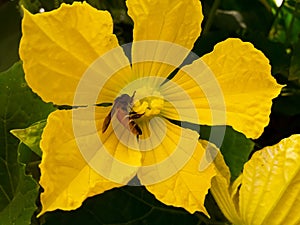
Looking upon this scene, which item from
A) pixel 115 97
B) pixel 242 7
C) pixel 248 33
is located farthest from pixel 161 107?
pixel 242 7

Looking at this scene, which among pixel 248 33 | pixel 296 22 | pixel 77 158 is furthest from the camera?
pixel 296 22

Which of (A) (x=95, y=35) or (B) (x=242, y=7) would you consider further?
(B) (x=242, y=7)

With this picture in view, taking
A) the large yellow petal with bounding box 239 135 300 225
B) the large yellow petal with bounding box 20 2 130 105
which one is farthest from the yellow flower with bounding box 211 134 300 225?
the large yellow petal with bounding box 20 2 130 105

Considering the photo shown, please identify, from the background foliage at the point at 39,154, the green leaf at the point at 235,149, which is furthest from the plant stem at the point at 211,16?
the green leaf at the point at 235,149

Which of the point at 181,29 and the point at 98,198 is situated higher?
the point at 181,29

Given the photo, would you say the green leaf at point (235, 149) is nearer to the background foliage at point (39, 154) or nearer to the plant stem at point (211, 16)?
the background foliage at point (39, 154)

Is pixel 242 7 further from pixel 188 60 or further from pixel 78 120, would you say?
pixel 78 120

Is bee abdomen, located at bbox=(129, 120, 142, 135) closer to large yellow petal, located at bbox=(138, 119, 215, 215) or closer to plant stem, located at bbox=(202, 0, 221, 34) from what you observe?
large yellow petal, located at bbox=(138, 119, 215, 215)
